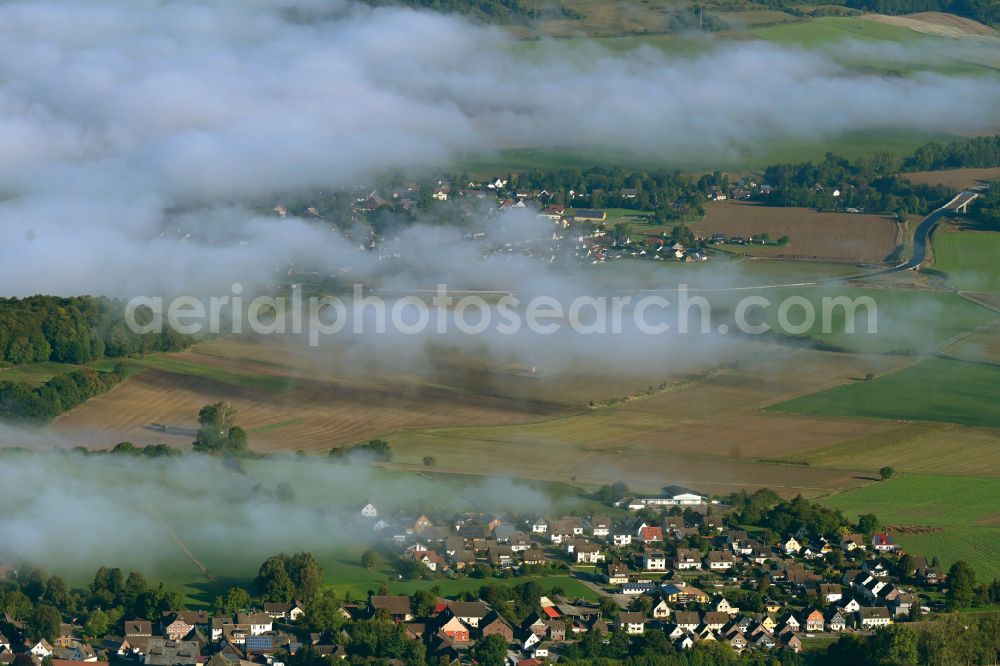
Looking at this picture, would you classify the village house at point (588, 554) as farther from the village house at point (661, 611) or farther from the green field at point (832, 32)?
the green field at point (832, 32)

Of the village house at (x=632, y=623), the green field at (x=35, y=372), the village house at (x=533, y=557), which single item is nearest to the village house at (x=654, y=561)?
the village house at (x=533, y=557)

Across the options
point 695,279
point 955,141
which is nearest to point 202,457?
point 695,279

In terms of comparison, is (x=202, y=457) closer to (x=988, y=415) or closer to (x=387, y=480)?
(x=387, y=480)

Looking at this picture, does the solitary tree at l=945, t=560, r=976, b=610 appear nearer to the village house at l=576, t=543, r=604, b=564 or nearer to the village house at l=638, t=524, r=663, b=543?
the village house at l=638, t=524, r=663, b=543

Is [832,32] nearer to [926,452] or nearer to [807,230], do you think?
[807,230]

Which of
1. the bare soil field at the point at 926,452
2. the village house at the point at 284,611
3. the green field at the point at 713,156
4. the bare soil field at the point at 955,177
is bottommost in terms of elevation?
the village house at the point at 284,611

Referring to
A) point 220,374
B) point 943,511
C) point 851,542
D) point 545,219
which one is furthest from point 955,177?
point 851,542
